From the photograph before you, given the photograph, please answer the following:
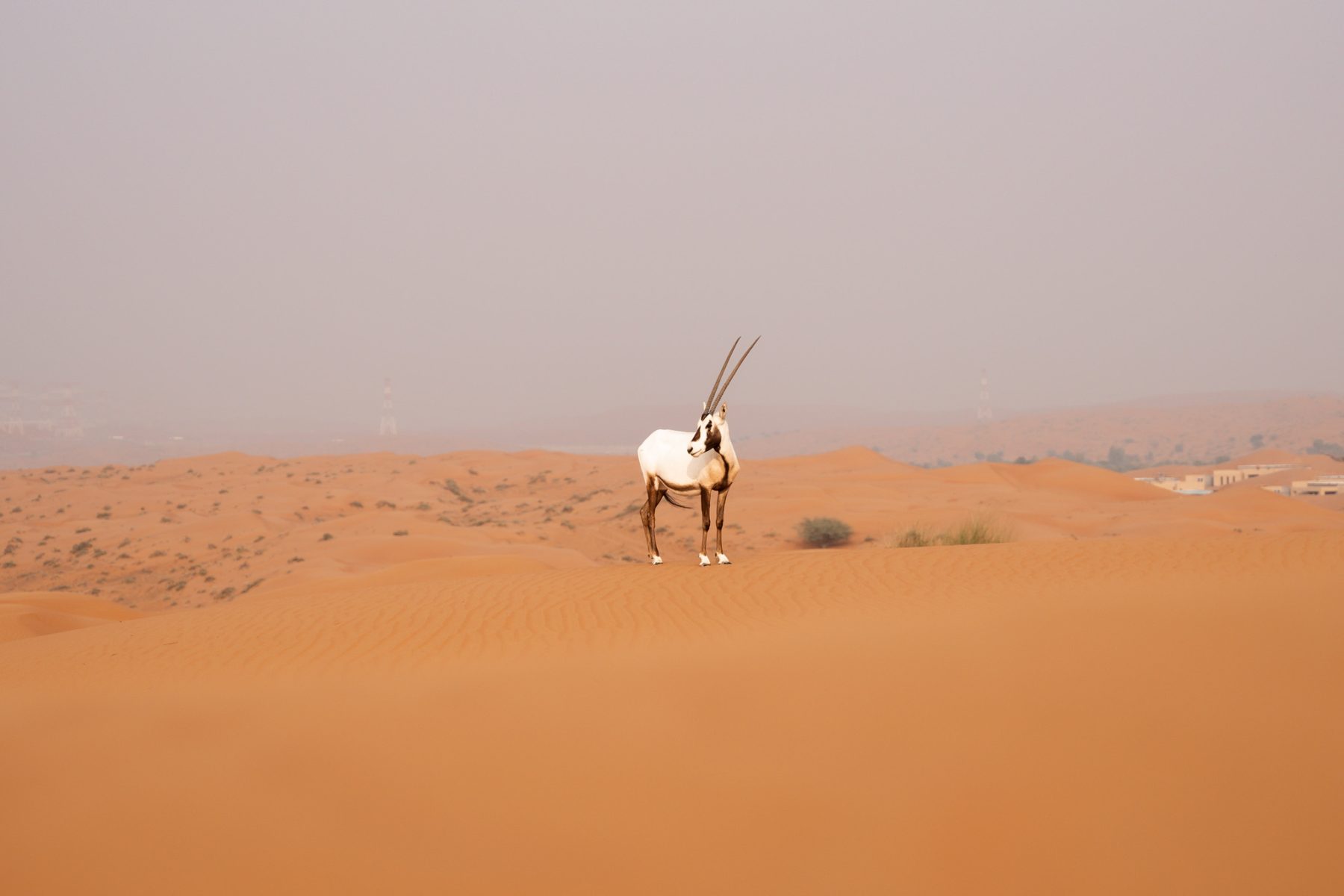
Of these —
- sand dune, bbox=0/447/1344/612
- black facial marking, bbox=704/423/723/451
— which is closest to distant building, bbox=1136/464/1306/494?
sand dune, bbox=0/447/1344/612

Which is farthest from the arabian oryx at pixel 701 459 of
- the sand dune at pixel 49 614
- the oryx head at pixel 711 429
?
the sand dune at pixel 49 614

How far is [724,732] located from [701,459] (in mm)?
4870

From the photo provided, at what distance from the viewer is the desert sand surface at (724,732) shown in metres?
3.86

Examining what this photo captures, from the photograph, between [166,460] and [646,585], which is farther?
[166,460]

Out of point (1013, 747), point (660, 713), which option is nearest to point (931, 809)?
point (1013, 747)

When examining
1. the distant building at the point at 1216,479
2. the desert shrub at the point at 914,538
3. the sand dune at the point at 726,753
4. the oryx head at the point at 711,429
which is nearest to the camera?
the sand dune at the point at 726,753

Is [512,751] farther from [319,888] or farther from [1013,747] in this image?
[1013,747]

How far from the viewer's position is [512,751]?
4.74 meters

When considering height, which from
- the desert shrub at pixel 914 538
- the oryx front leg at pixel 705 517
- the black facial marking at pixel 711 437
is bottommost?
the desert shrub at pixel 914 538

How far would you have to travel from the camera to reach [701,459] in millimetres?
9531

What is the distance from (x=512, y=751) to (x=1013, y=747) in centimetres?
259

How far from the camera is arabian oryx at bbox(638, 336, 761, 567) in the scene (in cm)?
913

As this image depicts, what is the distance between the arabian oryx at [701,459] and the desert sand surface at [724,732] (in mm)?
904

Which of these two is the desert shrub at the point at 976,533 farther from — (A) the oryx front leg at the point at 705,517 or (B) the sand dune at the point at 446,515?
(A) the oryx front leg at the point at 705,517
